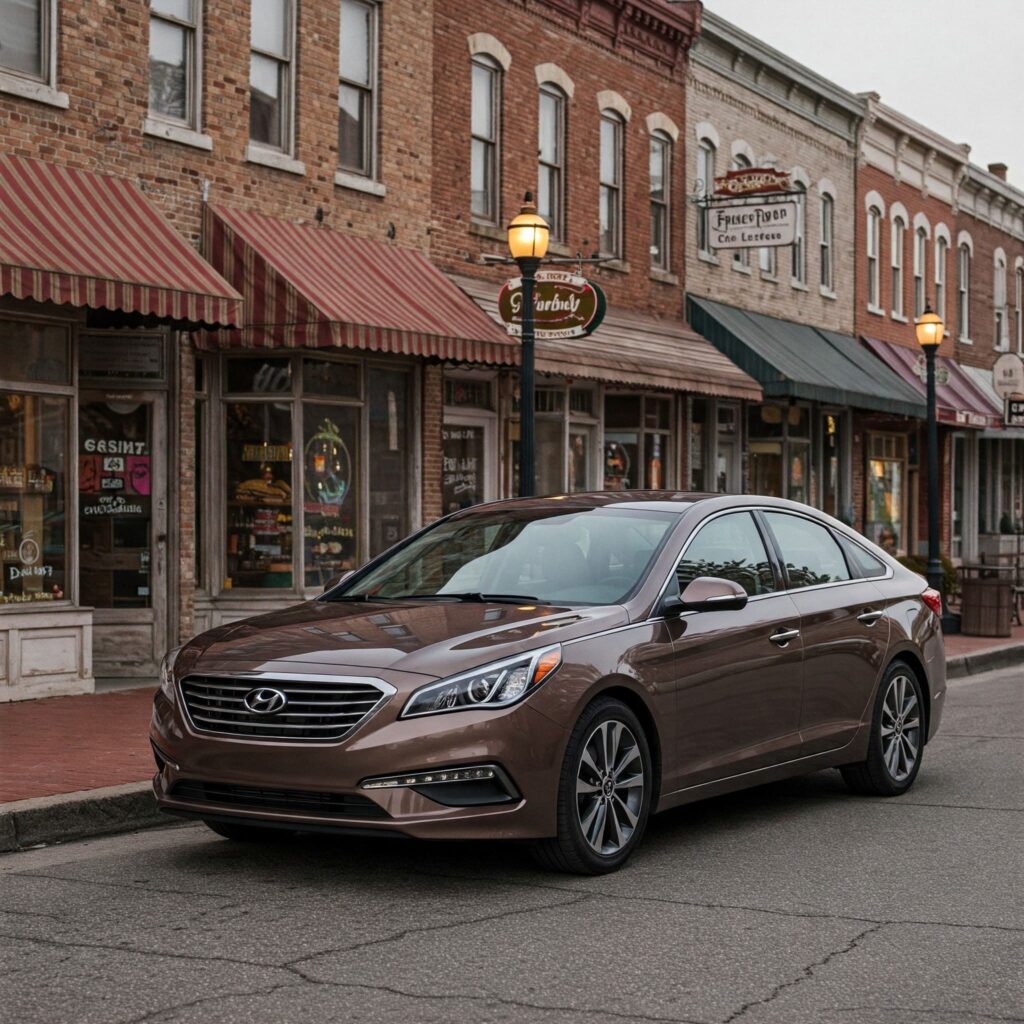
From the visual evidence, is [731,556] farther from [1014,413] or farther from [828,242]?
[1014,413]

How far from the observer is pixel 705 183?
2434cm

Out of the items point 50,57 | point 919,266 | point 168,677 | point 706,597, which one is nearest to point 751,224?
point 919,266

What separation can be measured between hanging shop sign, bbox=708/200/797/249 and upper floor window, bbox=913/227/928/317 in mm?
10561

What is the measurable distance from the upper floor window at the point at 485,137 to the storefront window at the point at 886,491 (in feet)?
42.2

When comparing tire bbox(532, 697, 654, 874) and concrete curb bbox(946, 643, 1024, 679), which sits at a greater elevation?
tire bbox(532, 697, 654, 874)

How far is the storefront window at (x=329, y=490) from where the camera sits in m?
16.2

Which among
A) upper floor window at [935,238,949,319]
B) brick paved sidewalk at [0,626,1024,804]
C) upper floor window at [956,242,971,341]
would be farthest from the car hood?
upper floor window at [956,242,971,341]

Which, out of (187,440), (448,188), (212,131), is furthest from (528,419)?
(448,188)

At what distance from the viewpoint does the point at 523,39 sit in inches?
781

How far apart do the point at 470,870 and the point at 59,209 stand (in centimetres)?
750

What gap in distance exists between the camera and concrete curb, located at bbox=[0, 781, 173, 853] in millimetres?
7688

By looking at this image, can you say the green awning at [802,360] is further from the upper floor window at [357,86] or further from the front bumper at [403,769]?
the front bumper at [403,769]

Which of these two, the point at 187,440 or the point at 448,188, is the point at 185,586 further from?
the point at 448,188

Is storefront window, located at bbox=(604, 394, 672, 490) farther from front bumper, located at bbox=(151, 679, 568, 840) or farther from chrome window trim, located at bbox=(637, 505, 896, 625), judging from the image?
front bumper, located at bbox=(151, 679, 568, 840)
